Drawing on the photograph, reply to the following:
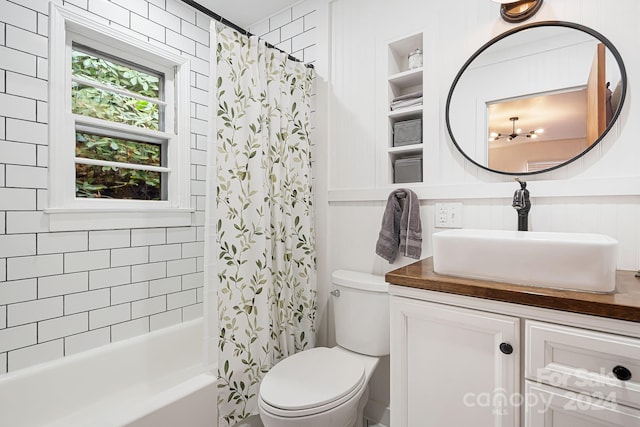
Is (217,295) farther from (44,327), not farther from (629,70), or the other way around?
(629,70)

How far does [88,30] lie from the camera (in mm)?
1692

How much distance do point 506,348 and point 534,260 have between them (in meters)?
0.28

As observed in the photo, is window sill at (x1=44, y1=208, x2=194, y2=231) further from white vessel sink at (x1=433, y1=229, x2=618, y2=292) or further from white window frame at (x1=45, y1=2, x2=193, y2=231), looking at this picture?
white vessel sink at (x1=433, y1=229, x2=618, y2=292)

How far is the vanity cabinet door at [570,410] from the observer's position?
804 mm

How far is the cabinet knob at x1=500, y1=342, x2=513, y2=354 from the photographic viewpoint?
3.08 feet

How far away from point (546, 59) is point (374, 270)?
1290mm

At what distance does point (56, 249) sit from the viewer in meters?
1.60

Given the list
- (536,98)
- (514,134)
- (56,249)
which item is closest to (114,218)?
(56,249)

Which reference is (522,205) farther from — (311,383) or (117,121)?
(117,121)

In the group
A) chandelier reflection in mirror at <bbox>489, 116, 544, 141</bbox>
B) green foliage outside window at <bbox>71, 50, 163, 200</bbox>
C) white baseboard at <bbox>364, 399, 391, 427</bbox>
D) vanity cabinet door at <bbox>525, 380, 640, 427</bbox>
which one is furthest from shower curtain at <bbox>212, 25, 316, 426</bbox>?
vanity cabinet door at <bbox>525, 380, 640, 427</bbox>

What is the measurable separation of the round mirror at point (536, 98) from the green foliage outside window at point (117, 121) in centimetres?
183

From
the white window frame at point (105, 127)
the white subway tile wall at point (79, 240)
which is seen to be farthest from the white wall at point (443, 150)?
the white window frame at point (105, 127)

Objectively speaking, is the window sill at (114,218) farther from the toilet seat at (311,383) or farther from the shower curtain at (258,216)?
the toilet seat at (311,383)

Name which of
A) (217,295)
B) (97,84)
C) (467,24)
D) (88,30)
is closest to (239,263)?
(217,295)
